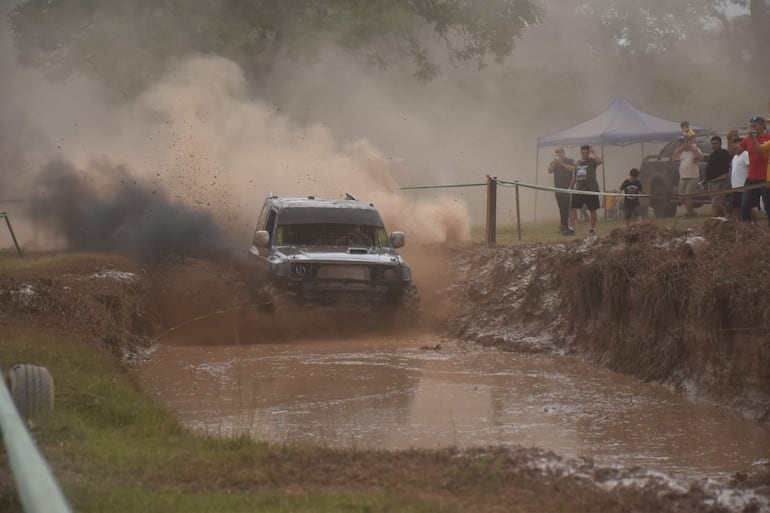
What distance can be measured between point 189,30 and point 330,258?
71.2ft

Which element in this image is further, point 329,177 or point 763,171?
point 329,177

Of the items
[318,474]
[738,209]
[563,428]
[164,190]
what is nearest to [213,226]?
[164,190]

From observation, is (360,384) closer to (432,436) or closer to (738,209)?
(432,436)

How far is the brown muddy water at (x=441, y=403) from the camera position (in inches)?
404

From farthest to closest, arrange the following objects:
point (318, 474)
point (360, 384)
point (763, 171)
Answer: point (763, 171) → point (360, 384) → point (318, 474)

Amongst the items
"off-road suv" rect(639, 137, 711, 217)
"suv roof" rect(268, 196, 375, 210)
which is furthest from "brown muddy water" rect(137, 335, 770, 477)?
"off-road suv" rect(639, 137, 711, 217)

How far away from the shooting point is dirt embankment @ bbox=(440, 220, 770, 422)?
12258 mm

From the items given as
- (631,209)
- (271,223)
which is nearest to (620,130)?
(631,209)

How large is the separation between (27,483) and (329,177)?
24159mm

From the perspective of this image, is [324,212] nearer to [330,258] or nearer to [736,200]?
[330,258]

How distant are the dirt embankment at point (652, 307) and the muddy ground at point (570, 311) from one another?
2cm

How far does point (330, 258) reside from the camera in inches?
656

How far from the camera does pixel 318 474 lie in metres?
7.69

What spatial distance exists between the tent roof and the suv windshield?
16.2 meters
